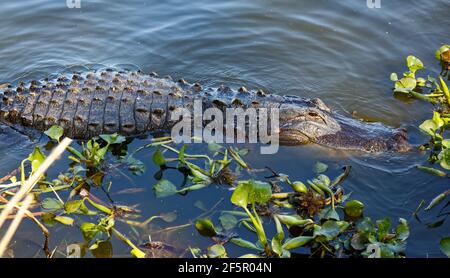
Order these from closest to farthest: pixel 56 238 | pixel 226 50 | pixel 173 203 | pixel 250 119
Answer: pixel 56 238
pixel 173 203
pixel 250 119
pixel 226 50

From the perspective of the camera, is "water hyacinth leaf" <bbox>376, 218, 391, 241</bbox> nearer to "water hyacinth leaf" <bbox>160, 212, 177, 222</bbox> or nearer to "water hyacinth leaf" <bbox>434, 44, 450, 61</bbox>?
"water hyacinth leaf" <bbox>160, 212, 177, 222</bbox>

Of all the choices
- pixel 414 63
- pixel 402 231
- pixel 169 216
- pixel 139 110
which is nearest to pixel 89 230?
pixel 169 216

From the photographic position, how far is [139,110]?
18.1ft

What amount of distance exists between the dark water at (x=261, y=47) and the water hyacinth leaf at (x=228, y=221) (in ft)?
3.18

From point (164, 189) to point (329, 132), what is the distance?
1858 millimetres

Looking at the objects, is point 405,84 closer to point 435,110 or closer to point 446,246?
point 435,110

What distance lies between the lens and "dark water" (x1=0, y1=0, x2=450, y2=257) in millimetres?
5523

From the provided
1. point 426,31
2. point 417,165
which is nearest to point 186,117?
point 417,165

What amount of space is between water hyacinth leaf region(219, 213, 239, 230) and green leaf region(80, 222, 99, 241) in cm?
101

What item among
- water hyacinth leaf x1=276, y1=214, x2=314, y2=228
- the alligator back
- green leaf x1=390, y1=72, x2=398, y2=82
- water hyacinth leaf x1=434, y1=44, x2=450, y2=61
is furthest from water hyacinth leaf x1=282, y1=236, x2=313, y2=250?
water hyacinth leaf x1=434, y1=44, x2=450, y2=61

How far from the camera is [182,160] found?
4809 mm

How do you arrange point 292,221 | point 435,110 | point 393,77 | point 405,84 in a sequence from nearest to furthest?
point 292,221 → point 435,110 → point 405,84 → point 393,77
